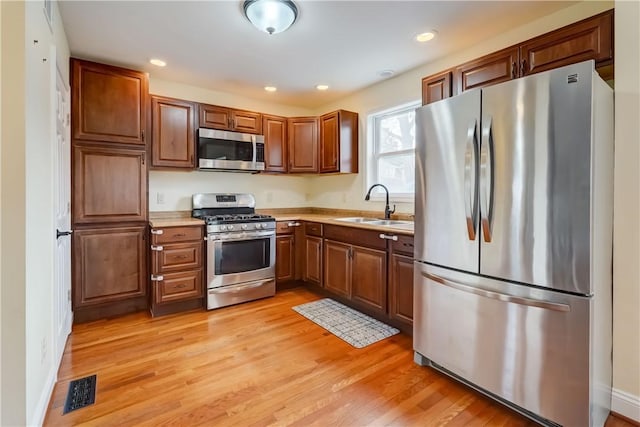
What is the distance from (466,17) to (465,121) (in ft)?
3.24

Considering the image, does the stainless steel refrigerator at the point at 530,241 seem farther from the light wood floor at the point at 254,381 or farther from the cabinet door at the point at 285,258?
the cabinet door at the point at 285,258

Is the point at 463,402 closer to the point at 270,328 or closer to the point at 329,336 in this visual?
the point at 329,336

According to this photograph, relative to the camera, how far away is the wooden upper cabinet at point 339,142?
3.87 metres

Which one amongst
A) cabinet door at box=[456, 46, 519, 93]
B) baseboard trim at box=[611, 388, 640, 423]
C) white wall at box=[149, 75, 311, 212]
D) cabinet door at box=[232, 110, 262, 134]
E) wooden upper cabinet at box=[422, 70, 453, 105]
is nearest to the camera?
baseboard trim at box=[611, 388, 640, 423]

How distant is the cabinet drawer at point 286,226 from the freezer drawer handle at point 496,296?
2043 mm

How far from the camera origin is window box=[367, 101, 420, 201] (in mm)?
3531

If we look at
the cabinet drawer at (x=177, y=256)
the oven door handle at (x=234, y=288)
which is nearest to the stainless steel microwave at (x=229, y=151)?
the cabinet drawer at (x=177, y=256)

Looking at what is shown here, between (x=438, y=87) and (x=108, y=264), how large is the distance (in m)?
3.34

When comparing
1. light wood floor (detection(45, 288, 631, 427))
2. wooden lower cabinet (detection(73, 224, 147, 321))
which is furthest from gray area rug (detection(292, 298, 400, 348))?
wooden lower cabinet (detection(73, 224, 147, 321))

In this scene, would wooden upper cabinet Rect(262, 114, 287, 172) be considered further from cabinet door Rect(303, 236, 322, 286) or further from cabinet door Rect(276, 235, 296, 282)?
cabinet door Rect(303, 236, 322, 286)

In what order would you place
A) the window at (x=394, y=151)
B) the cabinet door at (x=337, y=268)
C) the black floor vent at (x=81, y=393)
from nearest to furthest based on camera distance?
the black floor vent at (x=81, y=393), the cabinet door at (x=337, y=268), the window at (x=394, y=151)

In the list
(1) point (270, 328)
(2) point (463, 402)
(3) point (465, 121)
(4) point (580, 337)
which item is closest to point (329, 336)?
(1) point (270, 328)

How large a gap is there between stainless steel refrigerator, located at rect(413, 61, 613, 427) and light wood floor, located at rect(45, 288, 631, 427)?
0.28 m

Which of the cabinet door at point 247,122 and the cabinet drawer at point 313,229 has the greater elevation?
the cabinet door at point 247,122
